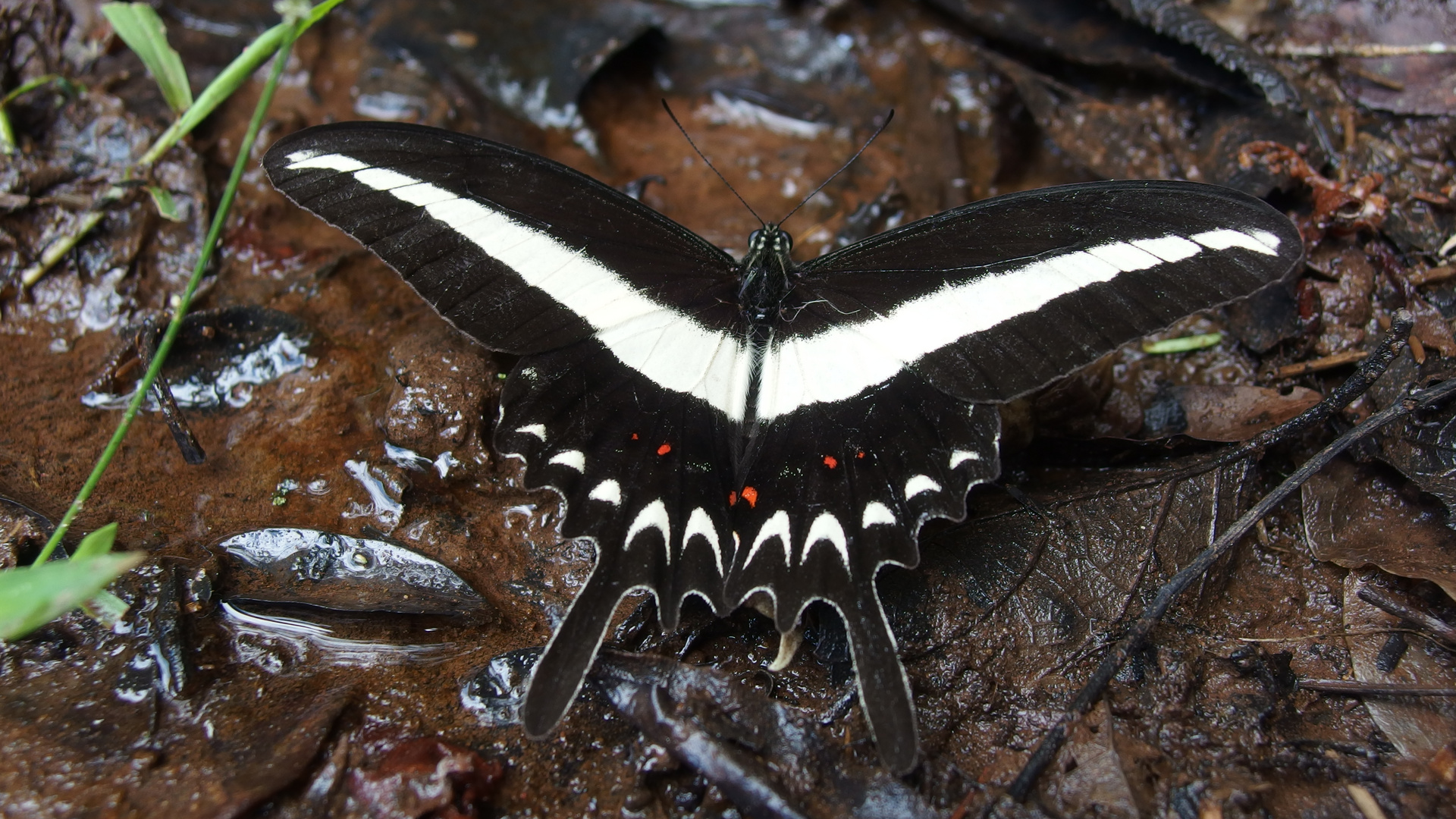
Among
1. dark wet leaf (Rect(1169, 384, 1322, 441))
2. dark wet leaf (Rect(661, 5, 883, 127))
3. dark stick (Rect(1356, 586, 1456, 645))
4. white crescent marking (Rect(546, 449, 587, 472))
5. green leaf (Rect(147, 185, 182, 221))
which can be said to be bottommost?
white crescent marking (Rect(546, 449, 587, 472))

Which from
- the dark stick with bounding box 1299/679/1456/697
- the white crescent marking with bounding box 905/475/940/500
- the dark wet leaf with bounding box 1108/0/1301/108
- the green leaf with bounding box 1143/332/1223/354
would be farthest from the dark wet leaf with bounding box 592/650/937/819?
the dark wet leaf with bounding box 1108/0/1301/108

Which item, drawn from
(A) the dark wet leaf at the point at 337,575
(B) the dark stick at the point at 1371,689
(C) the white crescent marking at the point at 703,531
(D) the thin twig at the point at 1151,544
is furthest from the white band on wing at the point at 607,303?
(B) the dark stick at the point at 1371,689

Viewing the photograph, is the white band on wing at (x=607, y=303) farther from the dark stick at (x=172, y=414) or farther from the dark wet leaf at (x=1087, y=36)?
the dark wet leaf at (x=1087, y=36)

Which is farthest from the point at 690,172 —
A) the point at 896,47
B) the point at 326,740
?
the point at 326,740

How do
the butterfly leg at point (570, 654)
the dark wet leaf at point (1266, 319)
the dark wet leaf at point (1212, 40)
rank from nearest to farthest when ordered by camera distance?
the butterfly leg at point (570, 654) → the dark wet leaf at point (1266, 319) → the dark wet leaf at point (1212, 40)

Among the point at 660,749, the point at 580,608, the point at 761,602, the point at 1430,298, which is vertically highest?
the point at 1430,298

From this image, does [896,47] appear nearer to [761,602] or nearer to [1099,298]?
[1099,298]

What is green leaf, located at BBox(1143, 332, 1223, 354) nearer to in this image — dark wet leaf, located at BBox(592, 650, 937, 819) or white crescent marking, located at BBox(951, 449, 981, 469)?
white crescent marking, located at BBox(951, 449, 981, 469)
